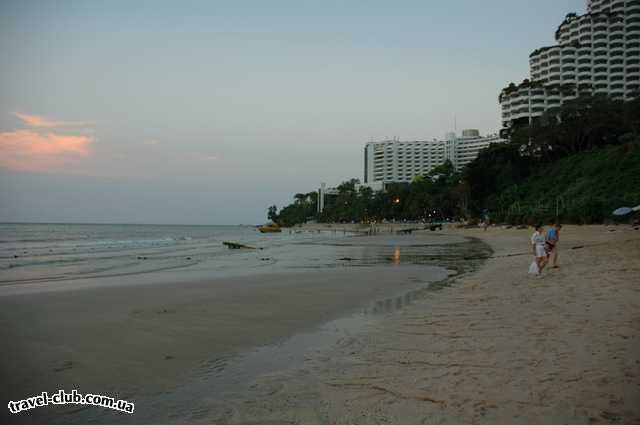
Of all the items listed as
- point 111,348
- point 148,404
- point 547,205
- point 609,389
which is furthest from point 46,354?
point 547,205

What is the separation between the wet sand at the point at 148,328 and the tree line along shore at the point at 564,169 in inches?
1591

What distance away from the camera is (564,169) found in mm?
67188

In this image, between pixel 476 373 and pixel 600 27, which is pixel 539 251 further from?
pixel 600 27

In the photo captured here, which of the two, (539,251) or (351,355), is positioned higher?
(539,251)

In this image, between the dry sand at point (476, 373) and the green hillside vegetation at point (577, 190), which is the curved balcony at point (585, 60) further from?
the dry sand at point (476, 373)

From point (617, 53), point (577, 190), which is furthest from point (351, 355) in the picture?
point (617, 53)

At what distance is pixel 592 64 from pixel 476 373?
125m

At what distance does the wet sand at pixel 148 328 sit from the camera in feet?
17.3

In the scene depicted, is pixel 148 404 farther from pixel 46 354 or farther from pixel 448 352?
pixel 448 352

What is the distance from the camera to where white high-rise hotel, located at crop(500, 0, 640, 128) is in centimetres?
10231

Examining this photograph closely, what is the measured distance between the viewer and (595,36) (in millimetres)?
106750

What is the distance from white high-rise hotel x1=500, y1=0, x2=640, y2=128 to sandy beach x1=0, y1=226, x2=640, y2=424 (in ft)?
338

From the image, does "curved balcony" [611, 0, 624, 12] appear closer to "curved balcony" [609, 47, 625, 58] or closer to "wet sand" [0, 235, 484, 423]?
"curved balcony" [609, 47, 625, 58]

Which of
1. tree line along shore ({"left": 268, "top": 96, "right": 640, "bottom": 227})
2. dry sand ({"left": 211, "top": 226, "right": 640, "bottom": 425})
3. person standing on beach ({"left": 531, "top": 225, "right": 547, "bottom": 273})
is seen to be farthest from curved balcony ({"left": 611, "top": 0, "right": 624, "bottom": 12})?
dry sand ({"left": 211, "top": 226, "right": 640, "bottom": 425})
